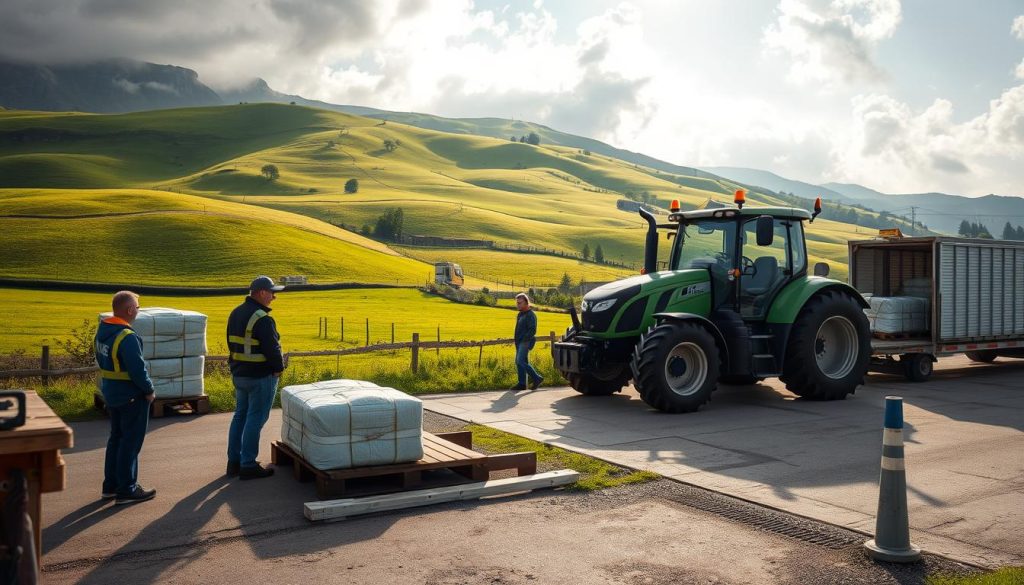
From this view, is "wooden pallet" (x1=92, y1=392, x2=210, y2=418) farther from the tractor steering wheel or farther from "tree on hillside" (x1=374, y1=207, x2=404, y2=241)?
"tree on hillside" (x1=374, y1=207, x2=404, y2=241)

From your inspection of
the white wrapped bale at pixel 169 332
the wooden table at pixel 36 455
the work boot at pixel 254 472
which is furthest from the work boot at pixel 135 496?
the white wrapped bale at pixel 169 332

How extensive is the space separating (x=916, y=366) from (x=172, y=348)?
13.6m

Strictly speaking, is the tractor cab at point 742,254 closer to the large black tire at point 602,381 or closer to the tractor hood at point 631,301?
the tractor hood at point 631,301

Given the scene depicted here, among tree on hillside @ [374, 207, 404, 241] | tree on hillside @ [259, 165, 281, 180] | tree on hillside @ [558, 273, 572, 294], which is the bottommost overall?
tree on hillside @ [558, 273, 572, 294]

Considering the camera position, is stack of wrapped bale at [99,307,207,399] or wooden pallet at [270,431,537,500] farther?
stack of wrapped bale at [99,307,207,399]

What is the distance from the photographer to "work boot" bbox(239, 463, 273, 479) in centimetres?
880

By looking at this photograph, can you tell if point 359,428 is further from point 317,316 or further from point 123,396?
point 317,316

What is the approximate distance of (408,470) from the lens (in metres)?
8.04

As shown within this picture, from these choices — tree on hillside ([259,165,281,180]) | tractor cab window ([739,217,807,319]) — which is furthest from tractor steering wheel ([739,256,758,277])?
tree on hillside ([259,165,281,180])

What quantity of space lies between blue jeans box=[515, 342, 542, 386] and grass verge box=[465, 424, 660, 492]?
13.5 feet

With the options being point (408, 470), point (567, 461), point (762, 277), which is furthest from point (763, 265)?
point (408, 470)

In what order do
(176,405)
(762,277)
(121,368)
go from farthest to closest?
(762,277) → (176,405) → (121,368)

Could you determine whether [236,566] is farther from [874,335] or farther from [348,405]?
[874,335]

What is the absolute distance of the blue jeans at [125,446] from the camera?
7.94 m
